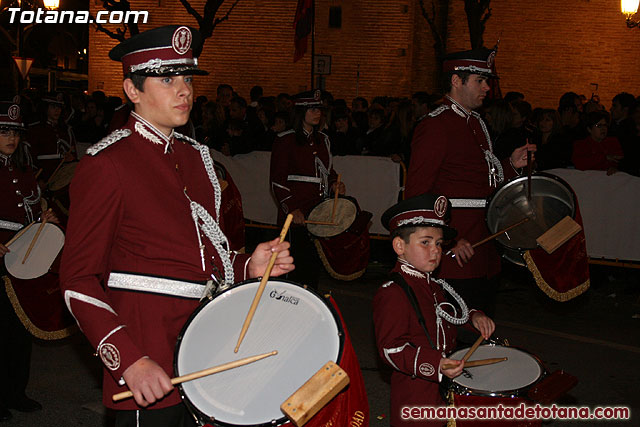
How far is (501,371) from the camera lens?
140 inches

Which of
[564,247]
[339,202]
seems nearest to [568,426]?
[564,247]

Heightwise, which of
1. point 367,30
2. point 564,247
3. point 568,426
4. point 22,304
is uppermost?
point 367,30

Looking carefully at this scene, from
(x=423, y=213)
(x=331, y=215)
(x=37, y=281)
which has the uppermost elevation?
(x=423, y=213)

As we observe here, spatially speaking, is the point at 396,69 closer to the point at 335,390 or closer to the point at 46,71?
the point at 46,71

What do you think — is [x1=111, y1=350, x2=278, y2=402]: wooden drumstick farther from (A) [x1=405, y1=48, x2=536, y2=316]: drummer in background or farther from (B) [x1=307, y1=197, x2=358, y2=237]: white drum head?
(B) [x1=307, y1=197, x2=358, y2=237]: white drum head

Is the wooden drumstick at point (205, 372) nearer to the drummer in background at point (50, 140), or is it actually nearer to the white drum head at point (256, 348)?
the white drum head at point (256, 348)

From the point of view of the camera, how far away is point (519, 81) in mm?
25609

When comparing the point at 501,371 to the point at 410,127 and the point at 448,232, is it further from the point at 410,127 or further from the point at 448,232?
the point at 410,127

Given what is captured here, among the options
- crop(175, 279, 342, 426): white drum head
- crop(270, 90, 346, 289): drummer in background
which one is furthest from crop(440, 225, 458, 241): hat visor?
crop(270, 90, 346, 289): drummer in background

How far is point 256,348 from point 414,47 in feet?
79.1

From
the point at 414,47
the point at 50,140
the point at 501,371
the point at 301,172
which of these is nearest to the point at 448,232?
the point at 501,371

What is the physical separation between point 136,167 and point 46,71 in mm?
35682

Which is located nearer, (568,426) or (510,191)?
(510,191)

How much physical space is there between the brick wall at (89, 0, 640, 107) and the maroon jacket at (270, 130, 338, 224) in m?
18.4
